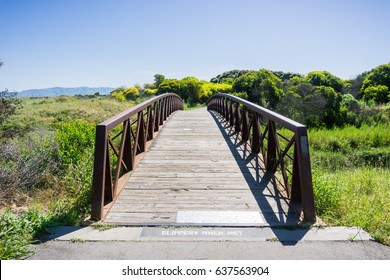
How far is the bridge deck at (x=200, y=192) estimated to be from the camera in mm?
3723

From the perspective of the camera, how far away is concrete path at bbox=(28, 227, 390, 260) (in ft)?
9.36

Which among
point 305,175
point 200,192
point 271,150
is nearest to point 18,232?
point 200,192

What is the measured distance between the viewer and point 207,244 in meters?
3.05

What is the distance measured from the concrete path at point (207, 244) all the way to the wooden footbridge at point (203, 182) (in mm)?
244

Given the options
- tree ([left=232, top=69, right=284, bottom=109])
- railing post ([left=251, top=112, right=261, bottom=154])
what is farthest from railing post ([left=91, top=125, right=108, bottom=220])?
tree ([left=232, top=69, right=284, bottom=109])

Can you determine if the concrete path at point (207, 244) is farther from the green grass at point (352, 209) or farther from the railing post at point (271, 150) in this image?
the railing post at point (271, 150)

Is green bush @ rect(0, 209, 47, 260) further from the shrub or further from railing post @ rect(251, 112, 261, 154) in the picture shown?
railing post @ rect(251, 112, 261, 154)

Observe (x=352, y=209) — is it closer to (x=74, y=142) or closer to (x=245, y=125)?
(x=245, y=125)

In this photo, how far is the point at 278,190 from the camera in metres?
4.62

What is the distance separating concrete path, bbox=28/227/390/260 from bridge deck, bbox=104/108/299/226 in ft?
0.84

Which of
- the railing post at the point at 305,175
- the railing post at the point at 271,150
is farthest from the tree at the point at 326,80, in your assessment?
the railing post at the point at 305,175

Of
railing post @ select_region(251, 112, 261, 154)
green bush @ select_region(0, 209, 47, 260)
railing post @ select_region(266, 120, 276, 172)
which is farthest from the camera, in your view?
railing post @ select_region(251, 112, 261, 154)

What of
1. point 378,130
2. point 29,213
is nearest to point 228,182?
point 29,213
